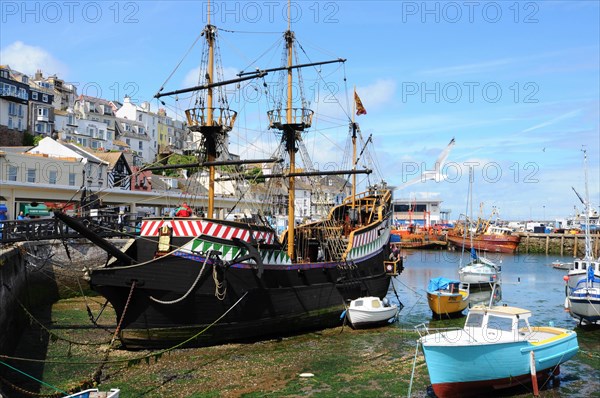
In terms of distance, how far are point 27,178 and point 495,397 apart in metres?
40.7

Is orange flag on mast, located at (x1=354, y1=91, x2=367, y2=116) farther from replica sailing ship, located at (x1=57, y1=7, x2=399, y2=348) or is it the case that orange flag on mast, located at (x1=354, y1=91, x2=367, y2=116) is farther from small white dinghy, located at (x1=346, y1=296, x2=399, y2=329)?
small white dinghy, located at (x1=346, y1=296, x2=399, y2=329)

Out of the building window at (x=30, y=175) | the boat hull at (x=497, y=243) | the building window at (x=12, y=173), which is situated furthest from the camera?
the boat hull at (x=497, y=243)

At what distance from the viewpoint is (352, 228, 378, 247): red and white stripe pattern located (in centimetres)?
2979

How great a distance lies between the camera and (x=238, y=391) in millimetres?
16281

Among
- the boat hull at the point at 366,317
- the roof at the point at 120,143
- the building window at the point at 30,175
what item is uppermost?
the roof at the point at 120,143

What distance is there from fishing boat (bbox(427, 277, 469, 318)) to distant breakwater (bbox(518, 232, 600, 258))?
62.4 meters

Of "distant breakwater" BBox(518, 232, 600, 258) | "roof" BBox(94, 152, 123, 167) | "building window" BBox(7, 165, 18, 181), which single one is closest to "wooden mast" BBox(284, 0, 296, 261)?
"building window" BBox(7, 165, 18, 181)

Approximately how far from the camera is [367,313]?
2616cm

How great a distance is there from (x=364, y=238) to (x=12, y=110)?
5995 centimetres

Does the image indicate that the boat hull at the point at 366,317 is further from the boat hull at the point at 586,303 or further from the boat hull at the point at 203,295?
the boat hull at the point at 586,303

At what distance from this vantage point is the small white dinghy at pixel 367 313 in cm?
2619

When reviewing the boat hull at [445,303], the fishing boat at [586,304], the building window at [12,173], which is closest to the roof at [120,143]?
the building window at [12,173]

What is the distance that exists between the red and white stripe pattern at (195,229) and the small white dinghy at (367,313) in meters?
6.99

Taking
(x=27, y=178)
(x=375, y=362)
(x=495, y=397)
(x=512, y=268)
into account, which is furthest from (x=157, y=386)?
(x=512, y=268)
